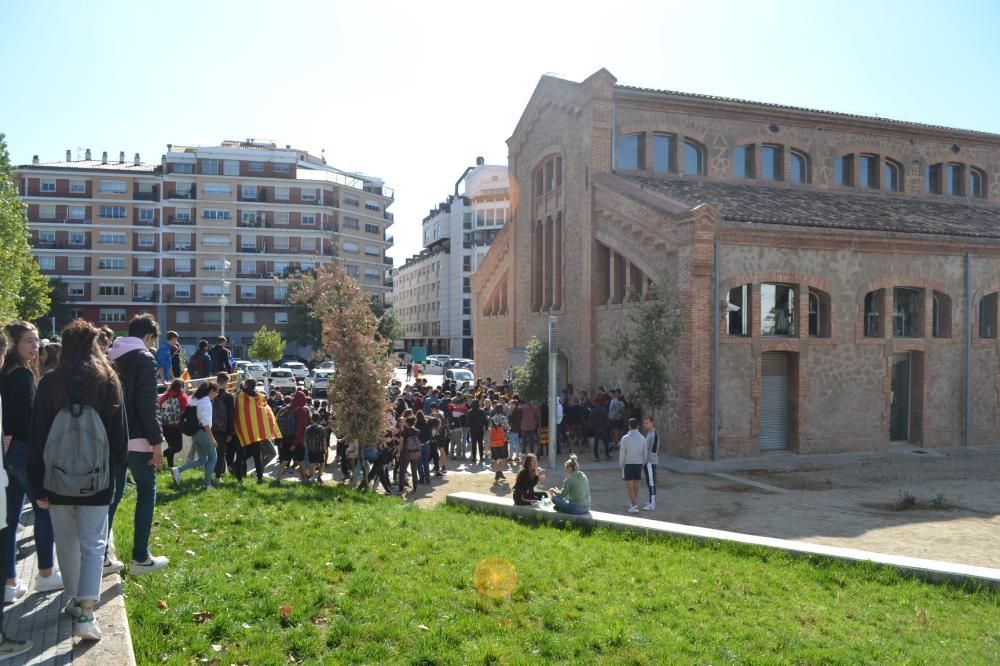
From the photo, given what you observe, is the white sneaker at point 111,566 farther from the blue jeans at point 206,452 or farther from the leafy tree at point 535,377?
the leafy tree at point 535,377

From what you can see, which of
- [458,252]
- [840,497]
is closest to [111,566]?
A: [840,497]

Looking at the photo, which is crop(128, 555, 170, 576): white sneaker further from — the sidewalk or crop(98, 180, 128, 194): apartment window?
crop(98, 180, 128, 194): apartment window

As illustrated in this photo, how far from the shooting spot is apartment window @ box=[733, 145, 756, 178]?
24.9 meters

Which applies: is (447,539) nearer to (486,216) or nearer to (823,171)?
(823,171)

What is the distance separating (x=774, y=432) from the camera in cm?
1934

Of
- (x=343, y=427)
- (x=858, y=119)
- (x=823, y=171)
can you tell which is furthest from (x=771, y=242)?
(x=343, y=427)

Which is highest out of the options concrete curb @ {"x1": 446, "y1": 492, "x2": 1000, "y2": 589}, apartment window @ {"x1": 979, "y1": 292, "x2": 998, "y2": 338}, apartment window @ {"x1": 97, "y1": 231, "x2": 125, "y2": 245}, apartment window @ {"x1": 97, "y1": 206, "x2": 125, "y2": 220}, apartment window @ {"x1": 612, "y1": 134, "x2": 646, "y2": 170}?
apartment window @ {"x1": 97, "y1": 206, "x2": 125, "y2": 220}

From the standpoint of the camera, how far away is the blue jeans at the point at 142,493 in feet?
17.8

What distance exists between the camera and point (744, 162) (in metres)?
25.0

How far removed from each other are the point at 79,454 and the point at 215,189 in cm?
6222

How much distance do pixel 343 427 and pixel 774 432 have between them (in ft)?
40.6

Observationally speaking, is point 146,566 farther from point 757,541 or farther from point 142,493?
point 757,541

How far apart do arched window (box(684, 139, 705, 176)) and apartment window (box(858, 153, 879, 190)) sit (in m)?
6.51

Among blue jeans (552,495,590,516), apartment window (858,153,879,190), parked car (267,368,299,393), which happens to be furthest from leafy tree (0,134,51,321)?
apartment window (858,153,879,190)
